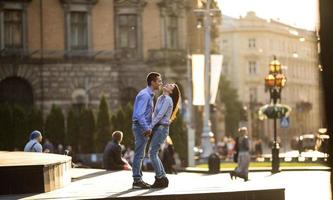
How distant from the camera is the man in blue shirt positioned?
455 inches

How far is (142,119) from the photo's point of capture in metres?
11.5

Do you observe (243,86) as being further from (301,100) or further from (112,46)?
(112,46)

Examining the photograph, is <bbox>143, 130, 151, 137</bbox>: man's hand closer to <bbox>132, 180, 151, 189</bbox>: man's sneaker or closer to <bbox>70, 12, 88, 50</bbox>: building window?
<bbox>132, 180, 151, 189</bbox>: man's sneaker

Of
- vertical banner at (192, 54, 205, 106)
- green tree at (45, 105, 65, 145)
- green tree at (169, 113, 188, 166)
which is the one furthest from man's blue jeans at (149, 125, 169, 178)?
green tree at (45, 105, 65, 145)

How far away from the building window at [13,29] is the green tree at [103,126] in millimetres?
7388

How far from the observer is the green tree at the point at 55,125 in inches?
1877

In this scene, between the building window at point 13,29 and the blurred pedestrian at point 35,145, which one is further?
the building window at point 13,29

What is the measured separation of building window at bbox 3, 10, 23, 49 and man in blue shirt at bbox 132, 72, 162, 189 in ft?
134

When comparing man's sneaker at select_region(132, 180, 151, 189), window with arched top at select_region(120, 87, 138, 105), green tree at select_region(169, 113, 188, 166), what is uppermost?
window with arched top at select_region(120, 87, 138, 105)

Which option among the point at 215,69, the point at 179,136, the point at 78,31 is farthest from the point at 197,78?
the point at 78,31

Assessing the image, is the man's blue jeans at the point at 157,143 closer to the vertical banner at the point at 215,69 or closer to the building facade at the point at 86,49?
the vertical banner at the point at 215,69

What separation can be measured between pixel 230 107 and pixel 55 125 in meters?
52.2

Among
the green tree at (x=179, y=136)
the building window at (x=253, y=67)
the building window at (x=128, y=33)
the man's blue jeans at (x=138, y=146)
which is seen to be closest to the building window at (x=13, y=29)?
the building window at (x=128, y=33)

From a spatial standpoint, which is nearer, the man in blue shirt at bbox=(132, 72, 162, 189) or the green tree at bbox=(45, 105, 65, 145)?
the man in blue shirt at bbox=(132, 72, 162, 189)
